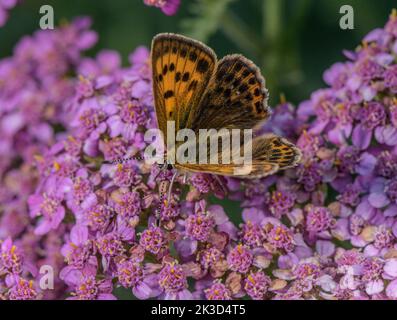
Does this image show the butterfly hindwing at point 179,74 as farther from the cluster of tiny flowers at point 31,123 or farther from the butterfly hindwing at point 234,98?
the cluster of tiny flowers at point 31,123

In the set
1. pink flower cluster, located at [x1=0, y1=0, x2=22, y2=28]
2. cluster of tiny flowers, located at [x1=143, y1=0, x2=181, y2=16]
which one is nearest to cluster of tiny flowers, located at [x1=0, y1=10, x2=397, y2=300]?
cluster of tiny flowers, located at [x1=143, y1=0, x2=181, y2=16]

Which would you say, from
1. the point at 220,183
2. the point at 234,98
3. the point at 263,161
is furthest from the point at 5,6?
the point at 263,161

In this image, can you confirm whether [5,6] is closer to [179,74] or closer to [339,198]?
[179,74]

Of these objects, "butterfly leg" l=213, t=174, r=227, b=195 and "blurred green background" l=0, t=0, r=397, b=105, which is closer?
"butterfly leg" l=213, t=174, r=227, b=195

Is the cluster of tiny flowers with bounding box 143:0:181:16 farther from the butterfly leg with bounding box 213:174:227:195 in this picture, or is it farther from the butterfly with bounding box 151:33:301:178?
the butterfly leg with bounding box 213:174:227:195

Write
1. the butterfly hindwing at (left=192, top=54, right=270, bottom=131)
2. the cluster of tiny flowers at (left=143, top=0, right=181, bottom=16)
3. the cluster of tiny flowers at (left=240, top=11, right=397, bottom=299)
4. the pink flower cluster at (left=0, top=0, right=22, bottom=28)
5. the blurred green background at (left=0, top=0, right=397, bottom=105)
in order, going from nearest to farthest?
the cluster of tiny flowers at (left=240, top=11, right=397, bottom=299), the butterfly hindwing at (left=192, top=54, right=270, bottom=131), the cluster of tiny flowers at (left=143, top=0, right=181, bottom=16), the pink flower cluster at (left=0, top=0, right=22, bottom=28), the blurred green background at (left=0, top=0, right=397, bottom=105)

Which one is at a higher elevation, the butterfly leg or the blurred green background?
the blurred green background

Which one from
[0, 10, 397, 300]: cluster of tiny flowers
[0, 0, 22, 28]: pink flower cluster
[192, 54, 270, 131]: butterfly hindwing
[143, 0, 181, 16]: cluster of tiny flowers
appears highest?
[0, 0, 22, 28]: pink flower cluster
